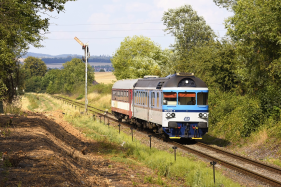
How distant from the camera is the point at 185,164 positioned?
12.3 meters

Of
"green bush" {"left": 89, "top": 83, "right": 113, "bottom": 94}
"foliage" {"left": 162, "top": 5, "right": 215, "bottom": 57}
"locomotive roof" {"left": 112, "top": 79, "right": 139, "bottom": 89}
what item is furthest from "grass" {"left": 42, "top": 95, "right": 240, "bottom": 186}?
"green bush" {"left": 89, "top": 83, "right": 113, "bottom": 94}

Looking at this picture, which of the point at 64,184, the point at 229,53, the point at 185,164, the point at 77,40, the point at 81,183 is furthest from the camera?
the point at 77,40

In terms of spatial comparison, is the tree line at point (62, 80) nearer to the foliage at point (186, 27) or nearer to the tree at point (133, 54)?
the tree at point (133, 54)

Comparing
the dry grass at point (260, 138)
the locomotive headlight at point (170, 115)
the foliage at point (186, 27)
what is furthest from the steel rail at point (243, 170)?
the foliage at point (186, 27)

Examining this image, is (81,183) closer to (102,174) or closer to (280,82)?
(102,174)

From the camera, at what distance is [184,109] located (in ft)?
59.2

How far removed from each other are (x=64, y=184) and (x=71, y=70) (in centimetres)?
9201

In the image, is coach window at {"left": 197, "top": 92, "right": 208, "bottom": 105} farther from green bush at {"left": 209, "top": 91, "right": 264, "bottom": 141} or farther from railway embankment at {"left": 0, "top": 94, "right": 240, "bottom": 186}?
railway embankment at {"left": 0, "top": 94, "right": 240, "bottom": 186}

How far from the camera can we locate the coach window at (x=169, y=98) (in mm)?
18156

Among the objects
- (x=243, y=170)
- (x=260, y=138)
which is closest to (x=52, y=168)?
(x=243, y=170)

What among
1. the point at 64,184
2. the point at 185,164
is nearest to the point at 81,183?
the point at 64,184

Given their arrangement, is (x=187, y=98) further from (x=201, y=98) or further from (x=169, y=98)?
(x=169, y=98)

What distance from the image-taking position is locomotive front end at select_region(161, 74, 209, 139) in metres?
18.0

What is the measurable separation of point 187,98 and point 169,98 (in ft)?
3.07
